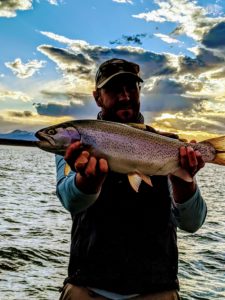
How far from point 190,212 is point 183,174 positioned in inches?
11.6

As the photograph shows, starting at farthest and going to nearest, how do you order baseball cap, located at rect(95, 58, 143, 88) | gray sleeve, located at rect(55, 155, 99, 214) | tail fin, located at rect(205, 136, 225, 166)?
baseball cap, located at rect(95, 58, 143, 88) → tail fin, located at rect(205, 136, 225, 166) → gray sleeve, located at rect(55, 155, 99, 214)

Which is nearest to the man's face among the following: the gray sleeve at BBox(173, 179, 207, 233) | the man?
the man

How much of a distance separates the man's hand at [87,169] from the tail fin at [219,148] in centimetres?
94

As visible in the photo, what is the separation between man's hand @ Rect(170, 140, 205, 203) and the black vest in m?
0.14

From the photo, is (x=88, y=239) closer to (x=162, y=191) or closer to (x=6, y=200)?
(x=162, y=191)

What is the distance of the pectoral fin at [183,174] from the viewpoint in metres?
3.65

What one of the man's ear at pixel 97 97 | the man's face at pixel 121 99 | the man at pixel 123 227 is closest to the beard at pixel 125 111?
the man's face at pixel 121 99

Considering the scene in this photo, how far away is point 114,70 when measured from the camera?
4.23m

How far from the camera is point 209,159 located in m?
3.81

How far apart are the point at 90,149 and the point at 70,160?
0.19 meters

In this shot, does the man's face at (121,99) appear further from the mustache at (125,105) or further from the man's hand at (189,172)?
the man's hand at (189,172)

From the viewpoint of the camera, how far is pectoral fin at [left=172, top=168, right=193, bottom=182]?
3.65 meters

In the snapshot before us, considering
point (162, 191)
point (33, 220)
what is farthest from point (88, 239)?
point (33, 220)

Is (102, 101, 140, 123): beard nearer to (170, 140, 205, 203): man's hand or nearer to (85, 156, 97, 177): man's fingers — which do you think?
(170, 140, 205, 203): man's hand
